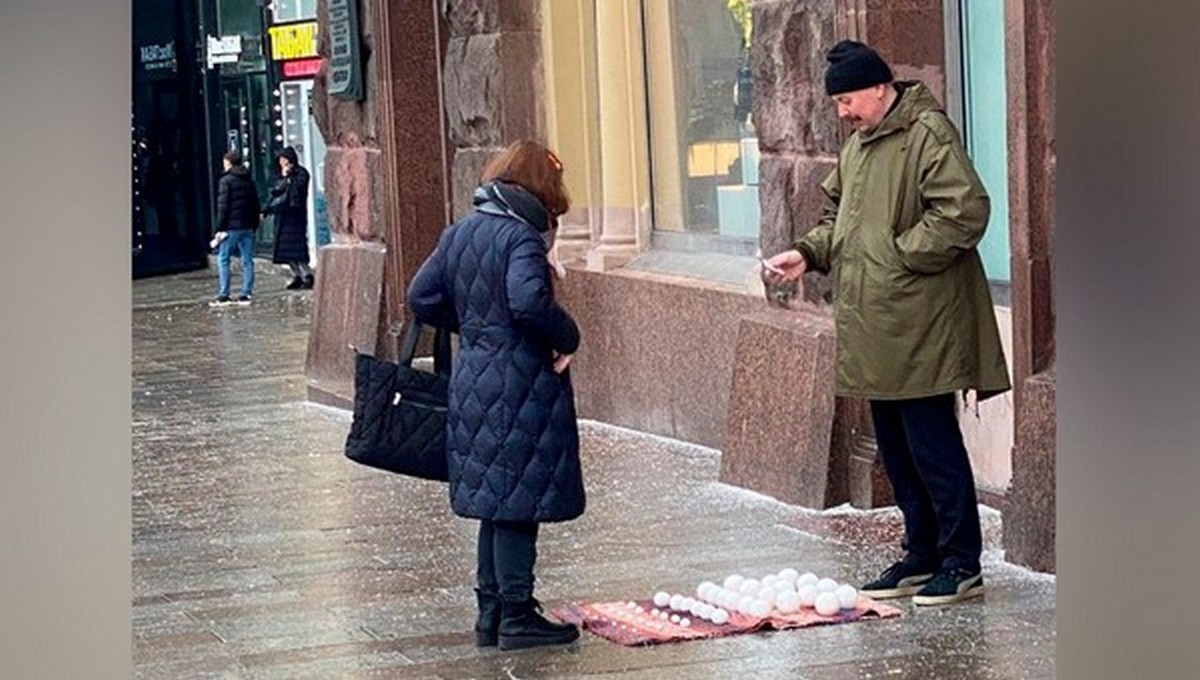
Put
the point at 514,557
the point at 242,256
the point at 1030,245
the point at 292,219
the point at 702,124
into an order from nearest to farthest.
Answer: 1. the point at 514,557
2. the point at 1030,245
3. the point at 702,124
4. the point at 242,256
5. the point at 292,219

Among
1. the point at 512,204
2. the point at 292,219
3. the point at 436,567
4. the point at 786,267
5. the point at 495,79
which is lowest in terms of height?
the point at 436,567

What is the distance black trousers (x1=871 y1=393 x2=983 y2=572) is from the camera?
8.09 m

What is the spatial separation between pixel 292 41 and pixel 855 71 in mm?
26485

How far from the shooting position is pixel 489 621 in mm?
7883

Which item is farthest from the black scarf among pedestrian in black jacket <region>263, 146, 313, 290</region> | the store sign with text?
the store sign with text

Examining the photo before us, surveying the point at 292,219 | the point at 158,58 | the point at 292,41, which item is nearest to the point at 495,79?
Answer: the point at 292,219

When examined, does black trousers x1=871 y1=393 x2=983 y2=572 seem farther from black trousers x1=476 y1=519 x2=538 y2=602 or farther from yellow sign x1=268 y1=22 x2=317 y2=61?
yellow sign x1=268 y1=22 x2=317 y2=61

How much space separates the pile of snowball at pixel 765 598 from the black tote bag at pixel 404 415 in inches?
35.5

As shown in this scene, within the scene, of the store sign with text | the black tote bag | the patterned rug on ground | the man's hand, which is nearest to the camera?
the patterned rug on ground

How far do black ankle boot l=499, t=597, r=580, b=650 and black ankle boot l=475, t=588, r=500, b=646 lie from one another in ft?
0.12

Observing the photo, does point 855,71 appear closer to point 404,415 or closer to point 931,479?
point 931,479

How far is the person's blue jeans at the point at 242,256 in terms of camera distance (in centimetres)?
2797
